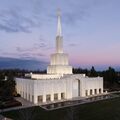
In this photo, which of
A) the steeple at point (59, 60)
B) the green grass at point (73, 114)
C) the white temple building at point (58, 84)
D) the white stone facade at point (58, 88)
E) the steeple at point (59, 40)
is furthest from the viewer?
the steeple at point (59, 40)

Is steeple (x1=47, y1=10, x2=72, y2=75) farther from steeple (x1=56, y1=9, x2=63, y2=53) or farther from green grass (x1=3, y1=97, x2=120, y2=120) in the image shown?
green grass (x1=3, y1=97, x2=120, y2=120)

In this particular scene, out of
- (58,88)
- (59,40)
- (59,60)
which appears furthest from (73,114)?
(59,40)

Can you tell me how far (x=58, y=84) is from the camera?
4500 centimetres

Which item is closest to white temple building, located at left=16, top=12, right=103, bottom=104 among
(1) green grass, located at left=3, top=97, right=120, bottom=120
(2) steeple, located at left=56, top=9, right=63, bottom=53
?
(2) steeple, located at left=56, top=9, right=63, bottom=53

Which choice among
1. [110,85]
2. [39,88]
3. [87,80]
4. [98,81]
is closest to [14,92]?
[39,88]

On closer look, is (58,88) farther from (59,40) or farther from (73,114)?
(73,114)

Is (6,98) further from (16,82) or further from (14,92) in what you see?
(16,82)

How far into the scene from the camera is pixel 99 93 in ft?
180

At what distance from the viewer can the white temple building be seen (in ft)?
137

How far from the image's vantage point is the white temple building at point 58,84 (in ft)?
137

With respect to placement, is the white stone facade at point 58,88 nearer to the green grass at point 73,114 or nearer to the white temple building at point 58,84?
the white temple building at point 58,84

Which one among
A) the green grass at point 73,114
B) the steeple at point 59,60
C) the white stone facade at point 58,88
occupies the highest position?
the steeple at point 59,60

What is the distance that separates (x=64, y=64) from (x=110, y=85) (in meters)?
22.0

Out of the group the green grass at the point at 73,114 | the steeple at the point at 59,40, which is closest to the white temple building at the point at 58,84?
the steeple at the point at 59,40
